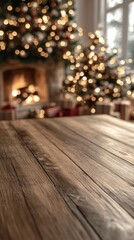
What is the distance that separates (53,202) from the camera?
32.1 inches

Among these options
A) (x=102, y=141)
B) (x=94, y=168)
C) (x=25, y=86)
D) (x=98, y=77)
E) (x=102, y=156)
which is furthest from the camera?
(x=25, y=86)

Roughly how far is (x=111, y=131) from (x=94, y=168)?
2.23ft

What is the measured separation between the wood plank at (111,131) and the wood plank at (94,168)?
20 centimetres

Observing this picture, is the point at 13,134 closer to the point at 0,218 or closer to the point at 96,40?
the point at 0,218

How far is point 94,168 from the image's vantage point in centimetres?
109

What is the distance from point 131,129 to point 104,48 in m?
2.87

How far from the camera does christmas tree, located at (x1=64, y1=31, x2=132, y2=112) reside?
435 cm

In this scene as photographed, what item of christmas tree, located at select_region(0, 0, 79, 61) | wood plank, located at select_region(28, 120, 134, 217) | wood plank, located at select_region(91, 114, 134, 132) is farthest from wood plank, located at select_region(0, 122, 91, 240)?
christmas tree, located at select_region(0, 0, 79, 61)

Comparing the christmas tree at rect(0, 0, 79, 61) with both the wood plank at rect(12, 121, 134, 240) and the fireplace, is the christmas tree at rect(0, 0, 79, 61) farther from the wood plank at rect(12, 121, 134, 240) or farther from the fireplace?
the wood plank at rect(12, 121, 134, 240)

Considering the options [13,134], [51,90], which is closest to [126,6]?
[51,90]

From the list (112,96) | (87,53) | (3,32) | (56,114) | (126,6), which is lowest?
(56,114)

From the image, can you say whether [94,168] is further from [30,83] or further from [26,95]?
[30,83]

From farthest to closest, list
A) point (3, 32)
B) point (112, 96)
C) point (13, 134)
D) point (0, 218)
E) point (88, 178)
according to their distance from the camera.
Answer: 1. point (3, 32)
2. point (112, 96)
3. point (13, 134)
4. point (88, 178)
5. point (0, 218)

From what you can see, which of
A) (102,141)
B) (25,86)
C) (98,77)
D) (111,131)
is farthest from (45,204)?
(25,86)
